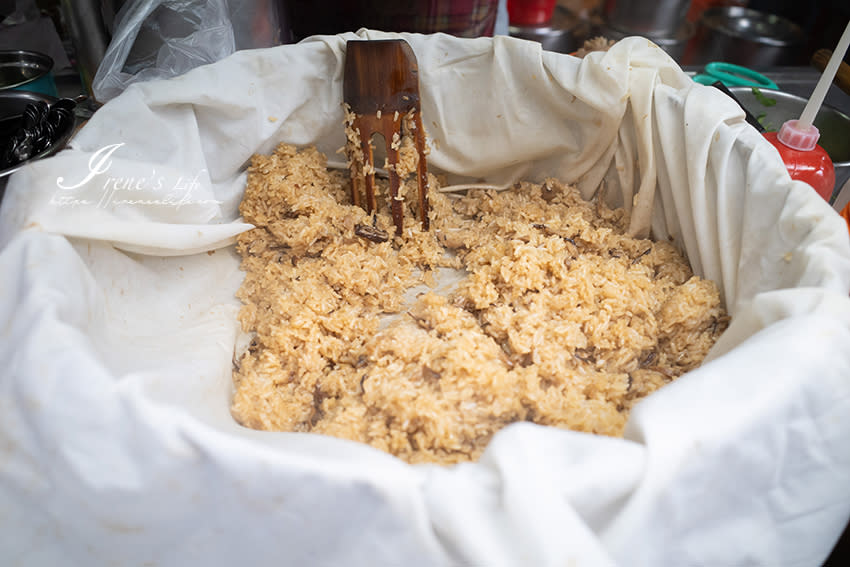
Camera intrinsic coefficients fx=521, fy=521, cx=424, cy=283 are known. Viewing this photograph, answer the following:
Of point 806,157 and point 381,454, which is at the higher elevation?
point 806,157

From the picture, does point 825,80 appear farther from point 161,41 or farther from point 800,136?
point 161,41

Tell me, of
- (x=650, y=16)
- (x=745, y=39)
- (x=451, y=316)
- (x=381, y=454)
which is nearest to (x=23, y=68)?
(x=451, y=316)

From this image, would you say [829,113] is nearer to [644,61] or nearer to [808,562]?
[644,61]

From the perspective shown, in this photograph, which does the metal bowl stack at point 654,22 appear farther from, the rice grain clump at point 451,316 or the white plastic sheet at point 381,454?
the white plastic sheet at point 381,454

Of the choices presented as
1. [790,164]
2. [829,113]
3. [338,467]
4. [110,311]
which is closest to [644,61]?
[790,164]

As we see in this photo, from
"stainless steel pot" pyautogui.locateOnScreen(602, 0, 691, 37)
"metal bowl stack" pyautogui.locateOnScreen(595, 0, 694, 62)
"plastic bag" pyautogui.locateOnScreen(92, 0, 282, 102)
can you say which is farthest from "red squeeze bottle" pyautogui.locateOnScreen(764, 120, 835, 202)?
"stainless steel pot" pyautogui.locateOnScreen(602, 0, 691, 37)
